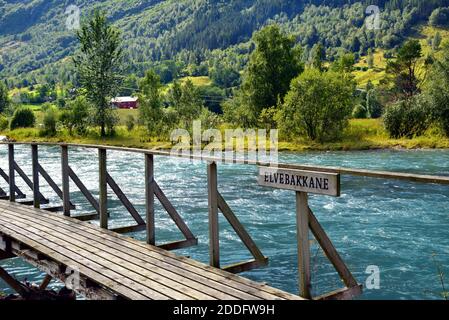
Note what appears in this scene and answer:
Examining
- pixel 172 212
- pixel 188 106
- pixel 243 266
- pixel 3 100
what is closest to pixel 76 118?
pixel 188 106

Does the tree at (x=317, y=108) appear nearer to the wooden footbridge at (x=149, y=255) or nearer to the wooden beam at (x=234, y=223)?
the wooden footbridge at (x=149, y=255)

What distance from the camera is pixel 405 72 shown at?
65.2 metres

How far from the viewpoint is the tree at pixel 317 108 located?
161 feet

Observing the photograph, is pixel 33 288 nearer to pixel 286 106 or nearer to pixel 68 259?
pixel 68 259

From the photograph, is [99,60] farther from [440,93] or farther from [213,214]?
[213,214]

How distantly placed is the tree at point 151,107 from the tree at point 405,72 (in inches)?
1087

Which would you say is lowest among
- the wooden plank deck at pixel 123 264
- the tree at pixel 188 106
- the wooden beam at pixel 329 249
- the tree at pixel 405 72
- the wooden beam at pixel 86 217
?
the wooden beam at pixel 86 217

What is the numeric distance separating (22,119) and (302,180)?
245ft

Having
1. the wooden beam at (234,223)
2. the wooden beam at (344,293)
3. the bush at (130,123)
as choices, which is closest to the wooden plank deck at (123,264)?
the wooden beam at (344,293)

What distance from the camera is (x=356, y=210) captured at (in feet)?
61.3

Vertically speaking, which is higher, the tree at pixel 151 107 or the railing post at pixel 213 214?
the tree at pixel 151 107

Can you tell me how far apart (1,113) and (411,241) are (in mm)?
86042

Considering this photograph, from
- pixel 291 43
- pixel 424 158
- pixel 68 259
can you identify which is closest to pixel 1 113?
pixel 291 43
